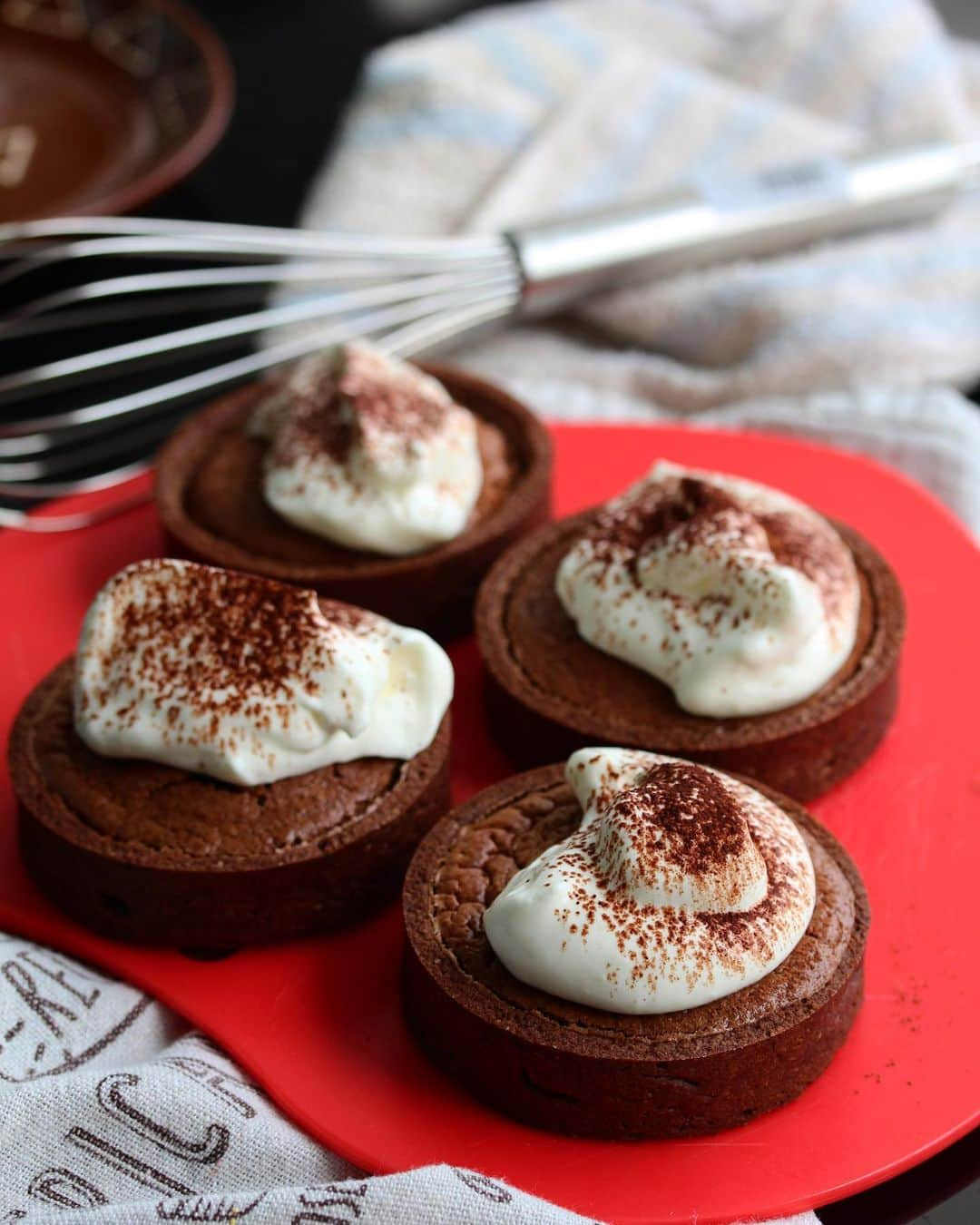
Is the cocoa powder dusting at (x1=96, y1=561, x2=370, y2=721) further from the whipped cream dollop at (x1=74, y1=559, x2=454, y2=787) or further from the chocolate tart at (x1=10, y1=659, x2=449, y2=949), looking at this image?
the chocolate tart at (x1=10, y1=659, x2=449, y2=949)

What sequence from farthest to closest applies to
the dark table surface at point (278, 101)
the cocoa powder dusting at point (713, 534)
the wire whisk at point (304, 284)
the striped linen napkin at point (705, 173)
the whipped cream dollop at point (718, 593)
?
the dark table surface at point (278, 101), the striped linen napkin at point (705, 173), the wire whisk at point (304, 284), the cocoa powder dusting at point (713, 534), the whipped cream dollop at point (718, 593)

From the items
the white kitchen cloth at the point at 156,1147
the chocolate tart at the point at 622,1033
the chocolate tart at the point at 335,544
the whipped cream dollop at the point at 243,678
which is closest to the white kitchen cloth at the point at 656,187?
the white kitchen cloth at the point at 156,1147

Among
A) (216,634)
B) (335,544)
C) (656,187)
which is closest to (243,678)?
(216,634)

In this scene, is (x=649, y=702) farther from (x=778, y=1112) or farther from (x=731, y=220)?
(x=731, y=220)

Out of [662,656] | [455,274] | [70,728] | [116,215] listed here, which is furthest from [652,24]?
[70,728]

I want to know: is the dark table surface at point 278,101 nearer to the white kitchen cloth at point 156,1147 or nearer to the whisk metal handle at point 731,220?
the whisk metal handle at point 731,220

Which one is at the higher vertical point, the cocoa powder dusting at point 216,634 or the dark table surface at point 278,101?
the cocoa powder dusting at point 216,634

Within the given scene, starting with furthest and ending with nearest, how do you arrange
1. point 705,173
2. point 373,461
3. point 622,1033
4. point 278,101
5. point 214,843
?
point 278,101 < point 705,173 < point 373,461 < point 214,843 < point 622,1033
